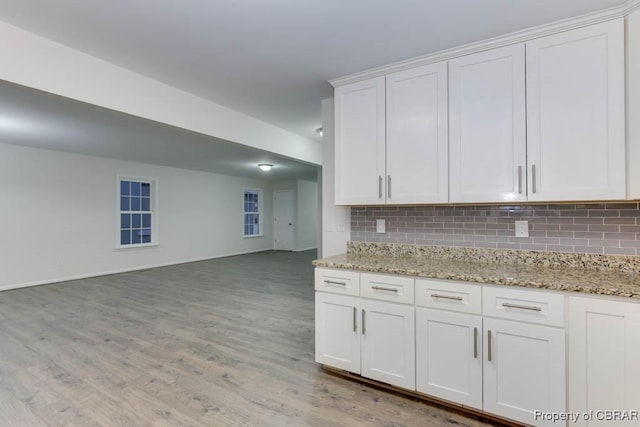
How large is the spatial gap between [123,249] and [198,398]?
5.57 meters

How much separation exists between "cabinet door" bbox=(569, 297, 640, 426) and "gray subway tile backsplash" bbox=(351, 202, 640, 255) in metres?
0.64

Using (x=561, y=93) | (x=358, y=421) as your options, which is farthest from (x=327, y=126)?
(x=358, y=421)

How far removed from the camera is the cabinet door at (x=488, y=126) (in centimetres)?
202

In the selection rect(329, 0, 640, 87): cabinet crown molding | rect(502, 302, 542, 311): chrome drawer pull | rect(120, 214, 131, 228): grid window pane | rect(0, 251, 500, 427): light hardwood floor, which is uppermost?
rect(329, 0, 640, 87): cabinet crown molding

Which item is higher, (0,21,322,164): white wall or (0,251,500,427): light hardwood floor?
(0,21,322,164): white wall

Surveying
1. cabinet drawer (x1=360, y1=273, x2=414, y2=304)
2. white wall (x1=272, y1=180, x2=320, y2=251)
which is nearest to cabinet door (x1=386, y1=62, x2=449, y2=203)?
cabinet drawer (x1=360, y1=273, x2=414, y2=304)

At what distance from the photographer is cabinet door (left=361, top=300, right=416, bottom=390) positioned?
6.70 feet

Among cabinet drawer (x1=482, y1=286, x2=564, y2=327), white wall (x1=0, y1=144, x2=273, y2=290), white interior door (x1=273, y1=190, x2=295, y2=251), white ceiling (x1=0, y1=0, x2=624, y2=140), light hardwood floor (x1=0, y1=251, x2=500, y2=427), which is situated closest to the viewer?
cabinet drawer (x1=482, y1=286, x2=564, y2=327)

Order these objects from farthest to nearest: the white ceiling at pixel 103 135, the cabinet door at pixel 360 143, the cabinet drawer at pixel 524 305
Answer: the white ceiling at pixel 103 135
the cabinet door at pixel 360 143
the cabinet drawer at pixel 524 305

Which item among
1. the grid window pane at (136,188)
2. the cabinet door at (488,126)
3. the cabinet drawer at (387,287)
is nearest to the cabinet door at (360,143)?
the cabinet door at (488,126)

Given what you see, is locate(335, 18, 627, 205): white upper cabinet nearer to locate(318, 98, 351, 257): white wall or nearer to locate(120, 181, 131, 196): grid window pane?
locate(318, 98, 351, 257): white wall

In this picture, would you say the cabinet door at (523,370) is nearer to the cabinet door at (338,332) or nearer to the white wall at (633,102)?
the cabinet door at (338,332)

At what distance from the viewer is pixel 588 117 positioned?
6.06 ft

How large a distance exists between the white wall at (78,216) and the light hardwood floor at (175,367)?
0.95 m
